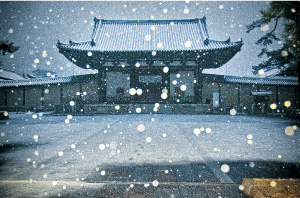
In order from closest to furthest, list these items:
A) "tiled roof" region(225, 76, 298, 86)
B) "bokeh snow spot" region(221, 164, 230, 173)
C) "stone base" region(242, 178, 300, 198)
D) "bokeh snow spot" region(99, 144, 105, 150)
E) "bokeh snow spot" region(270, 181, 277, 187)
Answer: "stone base" region(242, 178, 300, 198) → "bokeh snow spot" region(270, 181, 277, 187) → "bokeh snow spot" region(221, 164, 230, 173) → "bokeh snow spot" region(99, 144, 105, 150) → "tiled roof" region(225, 76, 298, 86)

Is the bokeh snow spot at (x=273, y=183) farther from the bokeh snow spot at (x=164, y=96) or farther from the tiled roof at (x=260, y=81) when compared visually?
the tiled roof at (x=260, y=81)

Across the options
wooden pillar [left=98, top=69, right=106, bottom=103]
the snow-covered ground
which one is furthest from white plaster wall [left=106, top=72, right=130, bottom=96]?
the snow-covered ground

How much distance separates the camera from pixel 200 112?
1245 cm

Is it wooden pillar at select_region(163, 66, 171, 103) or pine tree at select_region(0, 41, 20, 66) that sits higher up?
pine tree at select_region(0, 41, 20, 66)

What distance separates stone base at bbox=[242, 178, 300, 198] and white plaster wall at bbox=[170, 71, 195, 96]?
11722mm

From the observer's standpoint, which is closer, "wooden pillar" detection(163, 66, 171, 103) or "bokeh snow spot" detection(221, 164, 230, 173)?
"bokeh snow spot" detection(221, 164, 230, 173)

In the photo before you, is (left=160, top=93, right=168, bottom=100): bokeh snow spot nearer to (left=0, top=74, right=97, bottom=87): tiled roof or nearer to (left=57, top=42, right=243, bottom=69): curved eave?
(left=57, top=42, right=243, bottom=69): curved eave

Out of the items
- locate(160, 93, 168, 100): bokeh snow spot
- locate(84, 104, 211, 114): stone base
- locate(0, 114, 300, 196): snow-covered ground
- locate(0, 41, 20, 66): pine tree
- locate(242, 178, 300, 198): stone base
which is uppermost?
locate(0, 41, 20, 66): pine tree

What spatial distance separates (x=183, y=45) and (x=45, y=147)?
12094 mm

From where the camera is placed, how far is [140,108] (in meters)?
12.8

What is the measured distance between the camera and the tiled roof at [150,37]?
41.6 feet

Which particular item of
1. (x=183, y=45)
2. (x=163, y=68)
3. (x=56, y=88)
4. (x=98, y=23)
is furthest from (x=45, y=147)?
(x=98, y=23)

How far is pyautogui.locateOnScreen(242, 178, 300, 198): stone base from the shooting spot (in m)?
1.77

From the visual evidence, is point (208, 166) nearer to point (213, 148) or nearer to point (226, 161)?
point (226, 161)
